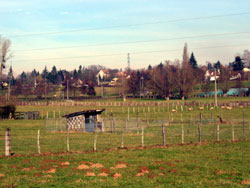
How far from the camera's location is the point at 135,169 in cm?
1845

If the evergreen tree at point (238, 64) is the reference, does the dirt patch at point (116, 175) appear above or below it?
below

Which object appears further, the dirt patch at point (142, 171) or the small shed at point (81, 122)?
the small shed at point (81, 122)

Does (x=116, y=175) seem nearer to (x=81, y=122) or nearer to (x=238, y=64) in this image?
(x=81, y=122)

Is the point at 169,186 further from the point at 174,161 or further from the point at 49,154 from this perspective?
the point at 49,154

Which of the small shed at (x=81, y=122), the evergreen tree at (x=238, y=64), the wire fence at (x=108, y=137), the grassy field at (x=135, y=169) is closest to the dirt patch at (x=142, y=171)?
the grassy field at (x=135, y=169)

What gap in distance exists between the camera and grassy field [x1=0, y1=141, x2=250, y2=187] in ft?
50.1

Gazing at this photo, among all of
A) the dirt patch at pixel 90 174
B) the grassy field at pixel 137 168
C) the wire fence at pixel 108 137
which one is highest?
the dirt patch at pixel 90 174

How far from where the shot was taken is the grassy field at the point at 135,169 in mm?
15266

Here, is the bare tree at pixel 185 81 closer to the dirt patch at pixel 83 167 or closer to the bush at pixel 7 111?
the bush at pixel 7 111

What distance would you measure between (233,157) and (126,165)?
6.82 m

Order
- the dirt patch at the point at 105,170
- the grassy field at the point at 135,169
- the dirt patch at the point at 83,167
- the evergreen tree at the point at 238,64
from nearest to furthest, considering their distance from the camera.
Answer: the grassy field at the point at 135,169
the dirt patch at the point at 105,170
the dirt patch at the point at 83,167
the evergreen tree at the point at 238,64

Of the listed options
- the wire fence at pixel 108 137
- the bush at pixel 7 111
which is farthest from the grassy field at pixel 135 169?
the bush at pixel 7 111

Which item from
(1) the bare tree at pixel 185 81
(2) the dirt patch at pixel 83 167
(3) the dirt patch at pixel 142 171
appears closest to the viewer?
(3) the dirt patch at pixel 142 171

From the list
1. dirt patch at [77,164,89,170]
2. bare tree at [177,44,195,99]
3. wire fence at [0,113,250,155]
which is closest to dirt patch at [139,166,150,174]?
dirt patch at [77,164,89,170]
